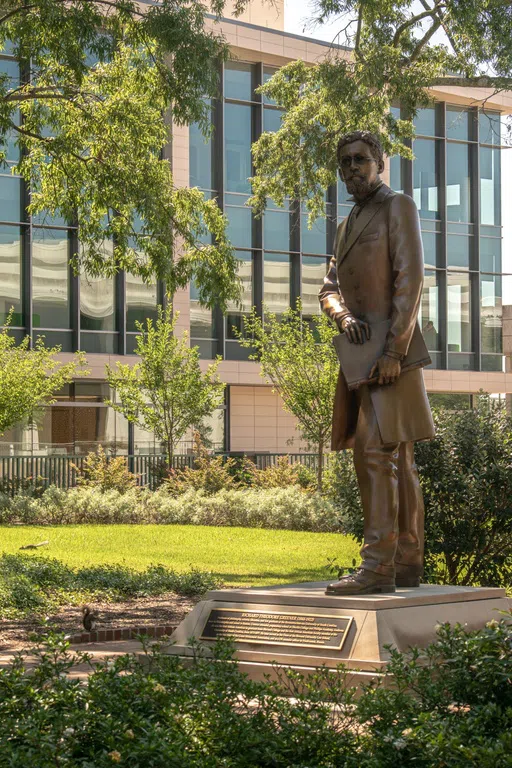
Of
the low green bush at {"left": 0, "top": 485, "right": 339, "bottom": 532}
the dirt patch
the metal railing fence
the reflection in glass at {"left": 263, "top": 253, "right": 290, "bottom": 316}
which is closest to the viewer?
the dirt patch

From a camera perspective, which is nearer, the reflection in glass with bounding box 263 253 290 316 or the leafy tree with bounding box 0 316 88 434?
the leafy tree with bounding box 0 316 88 434

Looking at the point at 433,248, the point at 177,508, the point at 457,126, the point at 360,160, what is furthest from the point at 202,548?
the point at 457,126

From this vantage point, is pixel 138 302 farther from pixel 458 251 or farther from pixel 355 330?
pixel 355 330

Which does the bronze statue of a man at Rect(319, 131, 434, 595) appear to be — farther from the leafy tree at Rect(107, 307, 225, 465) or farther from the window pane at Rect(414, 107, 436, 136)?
the window pane at Rect(414, 107, 436, 136)

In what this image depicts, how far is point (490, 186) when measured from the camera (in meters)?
43.8

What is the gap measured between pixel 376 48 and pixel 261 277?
69.3 ft

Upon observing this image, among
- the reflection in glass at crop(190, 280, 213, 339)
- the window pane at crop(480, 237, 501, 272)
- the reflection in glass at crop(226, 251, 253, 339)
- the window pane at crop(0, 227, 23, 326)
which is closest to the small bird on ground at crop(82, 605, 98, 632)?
the window pane at crop(0, 227, 23, 326)

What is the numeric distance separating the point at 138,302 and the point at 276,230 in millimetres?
5547

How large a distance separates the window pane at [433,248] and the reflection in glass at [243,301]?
7.54 m

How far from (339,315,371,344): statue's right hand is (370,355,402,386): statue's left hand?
20 cm

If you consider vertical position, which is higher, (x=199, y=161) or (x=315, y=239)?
(x=199, y=161)

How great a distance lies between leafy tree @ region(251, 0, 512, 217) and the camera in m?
16.3

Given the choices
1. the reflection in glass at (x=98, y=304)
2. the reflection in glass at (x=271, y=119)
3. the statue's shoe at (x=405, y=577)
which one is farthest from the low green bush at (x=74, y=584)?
the reflection in glass at (x=271, y=119)

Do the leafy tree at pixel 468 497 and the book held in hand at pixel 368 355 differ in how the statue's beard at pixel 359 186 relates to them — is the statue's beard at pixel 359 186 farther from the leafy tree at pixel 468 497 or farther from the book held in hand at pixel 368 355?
the leafy tree at pixel 468 497
